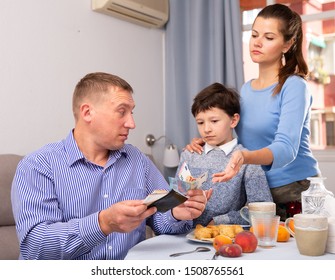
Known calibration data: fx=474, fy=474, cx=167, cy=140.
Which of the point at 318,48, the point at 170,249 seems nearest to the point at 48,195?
the point at 170,249

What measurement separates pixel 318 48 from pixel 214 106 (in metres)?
2.24

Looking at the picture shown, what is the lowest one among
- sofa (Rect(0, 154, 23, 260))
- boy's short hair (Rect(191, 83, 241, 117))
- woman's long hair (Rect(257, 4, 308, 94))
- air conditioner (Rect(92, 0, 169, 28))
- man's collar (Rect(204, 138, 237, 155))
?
sofa (Rect(0, 154, 23, 260))

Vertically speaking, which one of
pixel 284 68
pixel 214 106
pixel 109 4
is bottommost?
pixel 214 106

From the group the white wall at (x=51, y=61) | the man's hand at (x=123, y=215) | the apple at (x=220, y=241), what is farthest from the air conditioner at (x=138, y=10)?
the apple at (x=220, y=241)

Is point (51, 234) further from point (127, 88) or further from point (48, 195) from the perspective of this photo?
point (127, 88)

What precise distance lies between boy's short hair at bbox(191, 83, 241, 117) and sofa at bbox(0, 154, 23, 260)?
1129mm

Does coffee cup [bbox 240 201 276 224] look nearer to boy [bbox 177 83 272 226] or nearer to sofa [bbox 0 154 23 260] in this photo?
boy [bbox 177 83 272 226]

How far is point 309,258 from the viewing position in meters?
1.28

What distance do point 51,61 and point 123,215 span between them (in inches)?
82.7

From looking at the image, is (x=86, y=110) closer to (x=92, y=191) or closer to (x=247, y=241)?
(x=92, y=191)

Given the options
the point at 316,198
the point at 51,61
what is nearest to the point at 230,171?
the point at 316,198

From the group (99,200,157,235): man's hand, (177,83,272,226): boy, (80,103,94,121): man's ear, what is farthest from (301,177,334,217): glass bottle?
(80,103,94,121): man's ear

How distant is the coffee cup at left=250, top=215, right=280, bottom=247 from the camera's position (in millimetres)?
1396

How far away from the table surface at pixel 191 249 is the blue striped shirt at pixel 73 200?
0.42 feet
